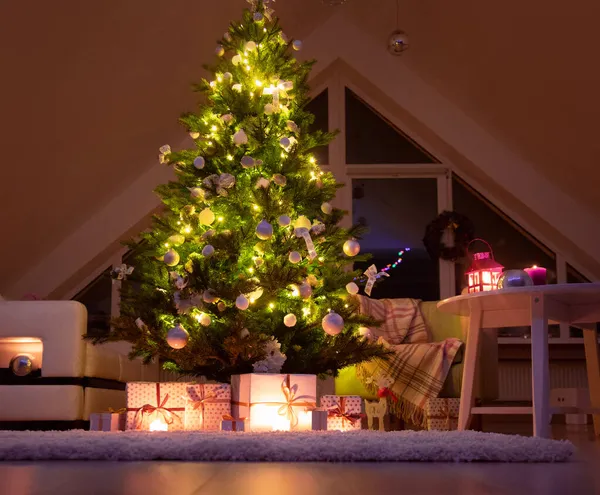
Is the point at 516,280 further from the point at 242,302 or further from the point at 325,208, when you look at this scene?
the point at 242,302

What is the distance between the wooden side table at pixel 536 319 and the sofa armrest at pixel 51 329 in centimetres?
146

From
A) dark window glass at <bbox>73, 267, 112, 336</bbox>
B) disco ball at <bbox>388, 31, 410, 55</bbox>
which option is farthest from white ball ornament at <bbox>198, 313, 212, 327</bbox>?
dark window glass at <bbox>73, 267, 112, 336</bbox>

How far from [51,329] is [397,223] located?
3.70 meters

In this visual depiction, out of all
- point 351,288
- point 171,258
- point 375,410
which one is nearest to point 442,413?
point 375,410

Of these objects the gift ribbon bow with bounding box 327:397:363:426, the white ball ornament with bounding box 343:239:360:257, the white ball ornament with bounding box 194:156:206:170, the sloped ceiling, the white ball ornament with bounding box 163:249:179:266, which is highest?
the sloped ceiling

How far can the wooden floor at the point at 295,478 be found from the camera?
120 centimetres

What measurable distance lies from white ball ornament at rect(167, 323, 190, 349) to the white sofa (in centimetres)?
50

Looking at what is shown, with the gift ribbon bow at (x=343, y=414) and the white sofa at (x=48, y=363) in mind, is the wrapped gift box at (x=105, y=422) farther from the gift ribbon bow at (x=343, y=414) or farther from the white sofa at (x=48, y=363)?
the gift ribbon bow at (x=343, y=414)

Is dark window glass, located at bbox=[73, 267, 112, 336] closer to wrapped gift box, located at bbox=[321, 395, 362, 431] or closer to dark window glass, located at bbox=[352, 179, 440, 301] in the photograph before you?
dark window glass, located at bbox=[352, 179, 440, 301]

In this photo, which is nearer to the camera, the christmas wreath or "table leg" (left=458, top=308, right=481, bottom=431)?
"table leg" (left=458, top=308, right=481, bottom=431)

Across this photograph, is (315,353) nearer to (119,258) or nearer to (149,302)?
(149,302)

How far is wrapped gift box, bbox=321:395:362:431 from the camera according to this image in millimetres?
3076

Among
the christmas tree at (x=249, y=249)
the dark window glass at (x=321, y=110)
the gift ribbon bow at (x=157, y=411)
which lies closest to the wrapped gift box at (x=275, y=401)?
the christmas tree at (x=249, y=249)

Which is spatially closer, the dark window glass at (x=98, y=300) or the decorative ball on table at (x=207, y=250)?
the decorative ball on table at (x=207, y=250)
